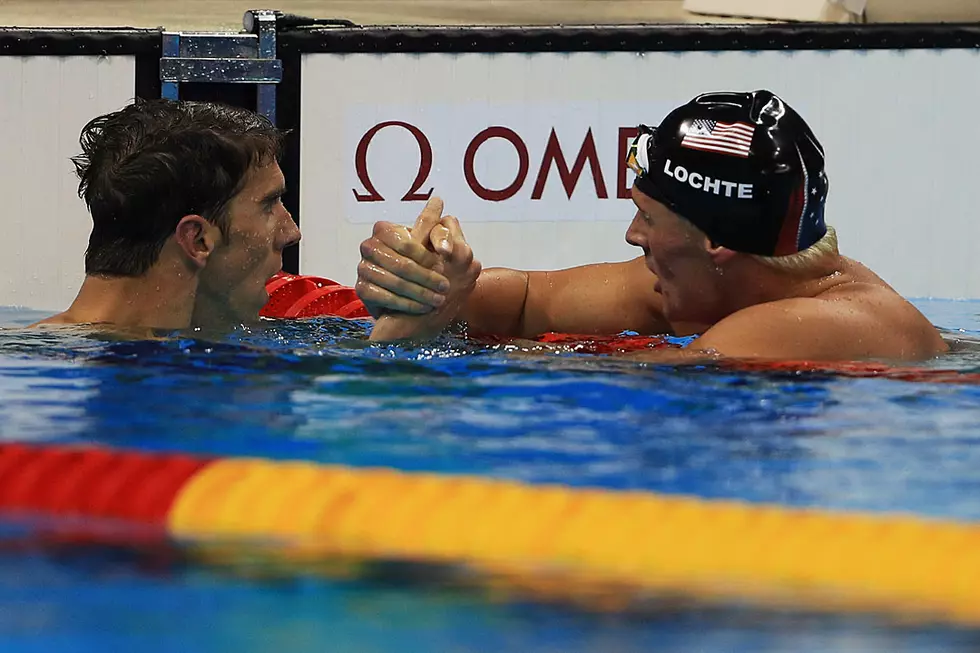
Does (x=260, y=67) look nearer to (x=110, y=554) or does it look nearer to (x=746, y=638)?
(x=110, y=554)

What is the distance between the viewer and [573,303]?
377 cm

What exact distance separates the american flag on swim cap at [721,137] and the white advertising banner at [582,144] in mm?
2037

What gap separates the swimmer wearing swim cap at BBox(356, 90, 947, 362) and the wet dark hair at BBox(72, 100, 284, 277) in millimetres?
509

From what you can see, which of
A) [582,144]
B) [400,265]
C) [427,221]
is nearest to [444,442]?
[400,265]

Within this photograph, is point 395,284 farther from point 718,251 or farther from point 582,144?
point 582,144

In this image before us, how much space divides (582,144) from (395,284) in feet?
7.96

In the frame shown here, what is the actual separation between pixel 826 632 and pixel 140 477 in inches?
43.7

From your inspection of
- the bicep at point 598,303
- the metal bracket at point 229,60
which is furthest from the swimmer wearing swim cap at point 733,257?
the metal bracket at point 229,60

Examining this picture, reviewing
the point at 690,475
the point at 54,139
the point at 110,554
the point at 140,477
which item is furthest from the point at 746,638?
the point at 54,139

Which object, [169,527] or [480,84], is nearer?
[169,527]

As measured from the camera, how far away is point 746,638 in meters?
1.42

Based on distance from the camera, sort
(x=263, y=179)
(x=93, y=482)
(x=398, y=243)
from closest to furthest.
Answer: (x=93, y=482), (x=398, y=243), (x=263, y=179)

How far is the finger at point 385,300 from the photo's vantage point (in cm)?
296

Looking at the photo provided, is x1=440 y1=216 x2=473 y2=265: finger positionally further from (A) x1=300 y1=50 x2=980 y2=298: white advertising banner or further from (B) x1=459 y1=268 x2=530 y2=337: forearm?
(A) x1=300 y1=50 x2=980 y2=298: white advertising banner
